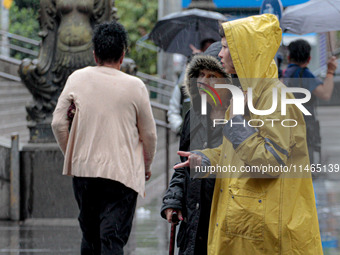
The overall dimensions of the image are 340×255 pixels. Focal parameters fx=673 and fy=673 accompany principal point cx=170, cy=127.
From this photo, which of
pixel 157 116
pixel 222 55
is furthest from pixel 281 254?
pixel 157 116

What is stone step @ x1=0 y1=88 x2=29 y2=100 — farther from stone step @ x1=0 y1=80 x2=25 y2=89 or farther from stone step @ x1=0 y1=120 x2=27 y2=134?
stone step @ x1=0 y1=120 x2=27 y2=134

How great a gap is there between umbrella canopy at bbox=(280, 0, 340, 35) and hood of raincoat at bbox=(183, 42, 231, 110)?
4393mm

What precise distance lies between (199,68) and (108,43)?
4.26 ft

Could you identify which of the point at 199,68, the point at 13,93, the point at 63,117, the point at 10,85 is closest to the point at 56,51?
the point at 63,117

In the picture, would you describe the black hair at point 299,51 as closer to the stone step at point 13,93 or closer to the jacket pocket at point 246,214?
the jacket pocket at point 246,214

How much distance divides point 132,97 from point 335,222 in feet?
13.3

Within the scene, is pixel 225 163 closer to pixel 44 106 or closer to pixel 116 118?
pixel 116 118

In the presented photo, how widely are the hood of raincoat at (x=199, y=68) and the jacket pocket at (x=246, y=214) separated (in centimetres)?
92

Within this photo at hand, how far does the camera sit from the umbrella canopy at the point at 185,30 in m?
10.8

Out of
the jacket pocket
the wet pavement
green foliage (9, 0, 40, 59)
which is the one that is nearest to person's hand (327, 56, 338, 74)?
the wet pavement

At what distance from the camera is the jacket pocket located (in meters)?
3.41

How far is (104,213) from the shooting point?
509 cm

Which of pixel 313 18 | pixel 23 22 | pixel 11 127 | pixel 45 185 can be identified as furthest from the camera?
pixel 23 22

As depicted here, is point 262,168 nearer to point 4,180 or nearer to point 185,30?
point 4,180
